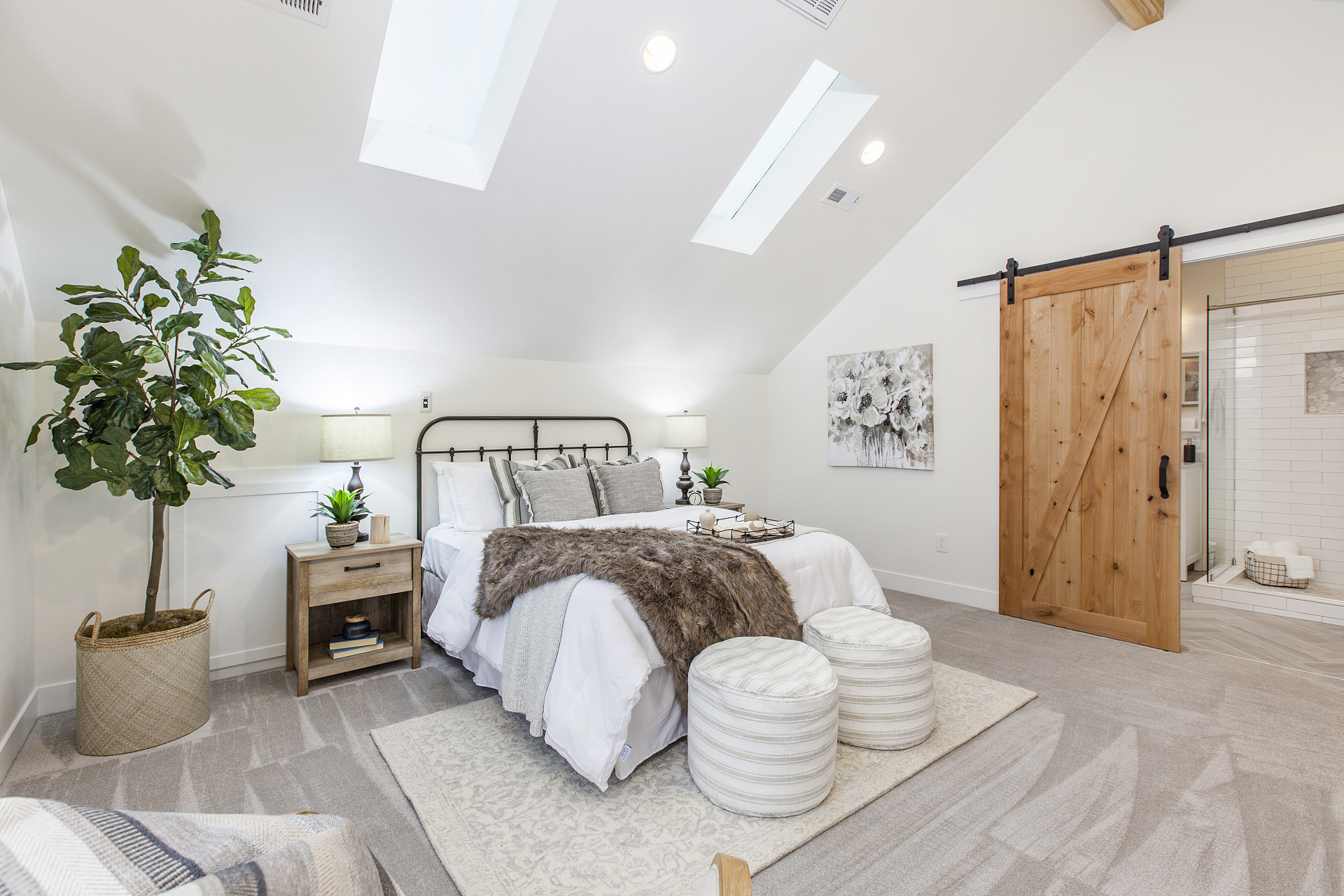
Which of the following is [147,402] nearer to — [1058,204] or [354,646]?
[354,646]

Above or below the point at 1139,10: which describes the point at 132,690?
below

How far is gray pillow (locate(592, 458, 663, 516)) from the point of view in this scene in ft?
12.9

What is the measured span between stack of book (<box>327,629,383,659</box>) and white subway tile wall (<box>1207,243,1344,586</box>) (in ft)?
19.8

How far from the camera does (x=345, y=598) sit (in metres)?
2.93

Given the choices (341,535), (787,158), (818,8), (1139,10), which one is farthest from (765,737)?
(1139,10)

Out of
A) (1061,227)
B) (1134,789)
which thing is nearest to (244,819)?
(1134,789)

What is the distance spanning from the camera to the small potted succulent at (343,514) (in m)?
3.04

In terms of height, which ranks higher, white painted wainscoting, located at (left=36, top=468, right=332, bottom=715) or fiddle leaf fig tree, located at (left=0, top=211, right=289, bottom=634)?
fiddle leaf fig tree, located at (left=0, top=211, right=289, bottom=634)

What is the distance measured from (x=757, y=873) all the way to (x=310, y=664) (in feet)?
7.66

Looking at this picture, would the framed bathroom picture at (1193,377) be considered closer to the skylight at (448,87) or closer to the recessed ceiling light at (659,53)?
the recessed ceiling light at (659,53)

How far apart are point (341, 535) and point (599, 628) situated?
1629mm

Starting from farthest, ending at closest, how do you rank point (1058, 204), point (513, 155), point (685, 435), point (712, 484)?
1. point (712, 484)
2. point (685, 435)
3. point (1058, 204)
4. point (513, 155)

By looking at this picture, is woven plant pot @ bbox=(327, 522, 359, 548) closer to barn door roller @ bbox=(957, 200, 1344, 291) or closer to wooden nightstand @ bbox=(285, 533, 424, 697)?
wooden nightstand @ bbox=(285, 533, 424, 697)

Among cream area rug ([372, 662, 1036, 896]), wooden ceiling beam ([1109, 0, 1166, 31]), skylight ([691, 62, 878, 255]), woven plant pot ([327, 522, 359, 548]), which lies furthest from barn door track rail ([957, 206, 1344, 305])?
woven plant pot ([327, 522, 359, 548])
